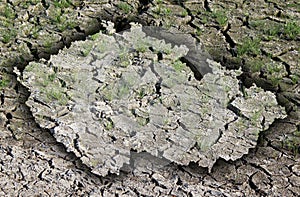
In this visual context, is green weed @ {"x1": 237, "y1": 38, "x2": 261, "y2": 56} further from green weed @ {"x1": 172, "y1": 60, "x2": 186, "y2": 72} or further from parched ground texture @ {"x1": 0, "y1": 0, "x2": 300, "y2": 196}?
green weed @ {"x1": 172, "y1": 60, "x2": 186, "y2": 72}

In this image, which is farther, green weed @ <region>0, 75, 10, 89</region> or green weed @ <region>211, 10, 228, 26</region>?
green weed @ <region>211, 10, 228, 26</region>

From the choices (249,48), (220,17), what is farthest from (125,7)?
(249,48)

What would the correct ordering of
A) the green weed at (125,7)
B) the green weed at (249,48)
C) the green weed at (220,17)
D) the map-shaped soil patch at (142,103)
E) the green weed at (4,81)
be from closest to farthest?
the map-shaped soil patch at (142,103) → the green weed at (4,81) → the green weed at (249,48) → the green weed at (220,17) → the green weed at (125,7)

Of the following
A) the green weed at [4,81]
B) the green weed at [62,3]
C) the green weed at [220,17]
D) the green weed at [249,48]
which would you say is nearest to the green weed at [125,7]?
the green weed at [62,3]

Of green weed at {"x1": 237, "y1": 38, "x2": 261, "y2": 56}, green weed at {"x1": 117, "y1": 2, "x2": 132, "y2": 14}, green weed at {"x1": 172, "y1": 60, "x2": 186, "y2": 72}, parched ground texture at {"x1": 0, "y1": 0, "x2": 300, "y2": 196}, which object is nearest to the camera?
parched ground texture at {"x1": 0, "y1": 0, "x2": 300, "y2": 196}

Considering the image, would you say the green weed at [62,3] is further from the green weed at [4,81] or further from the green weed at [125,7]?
the green weed at [4,81]

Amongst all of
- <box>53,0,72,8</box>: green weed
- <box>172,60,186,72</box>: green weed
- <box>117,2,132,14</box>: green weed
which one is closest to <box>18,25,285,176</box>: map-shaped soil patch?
<box>172,60,186,72</box>: green weed

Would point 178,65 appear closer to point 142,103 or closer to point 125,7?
point 142,103

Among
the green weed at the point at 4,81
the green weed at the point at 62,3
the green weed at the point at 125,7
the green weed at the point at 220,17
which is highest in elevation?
the green weed at the point at 220,17
